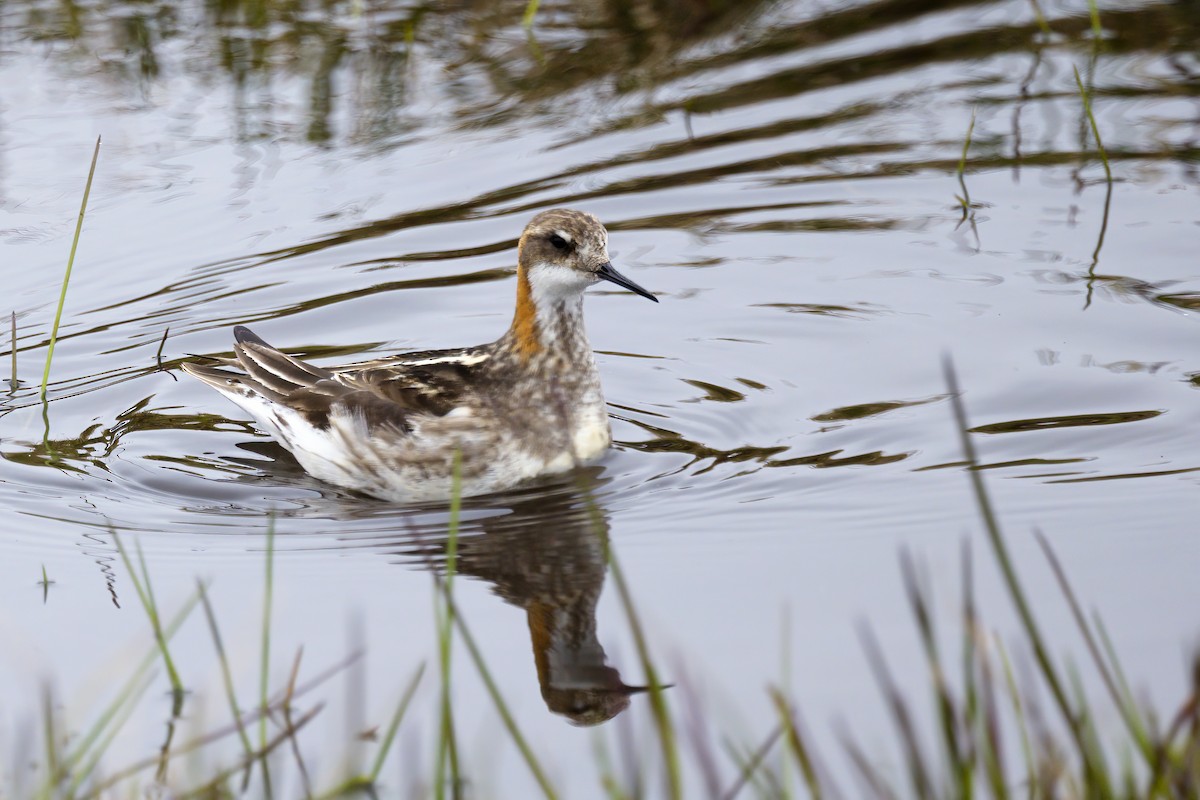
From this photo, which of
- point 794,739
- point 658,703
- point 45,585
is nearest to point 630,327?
point 45,585

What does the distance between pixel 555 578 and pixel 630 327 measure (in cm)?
302

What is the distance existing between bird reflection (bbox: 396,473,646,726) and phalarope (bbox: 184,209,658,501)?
31 centimetres

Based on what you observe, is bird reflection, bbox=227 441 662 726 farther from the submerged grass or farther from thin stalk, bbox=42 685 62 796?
thin stalk, bbox=42 685 62 796

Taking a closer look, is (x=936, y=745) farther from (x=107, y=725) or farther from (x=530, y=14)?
(x=530, y=14)

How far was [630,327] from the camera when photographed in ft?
28.4

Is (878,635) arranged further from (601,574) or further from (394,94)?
(394,94)

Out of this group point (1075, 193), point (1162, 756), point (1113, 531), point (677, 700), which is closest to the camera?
point (1162, 756)

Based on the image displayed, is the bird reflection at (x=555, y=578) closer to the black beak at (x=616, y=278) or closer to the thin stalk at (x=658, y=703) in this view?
the black beak at (x=616, y=278)

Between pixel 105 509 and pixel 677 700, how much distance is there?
301 cm

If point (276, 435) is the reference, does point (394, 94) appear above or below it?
above

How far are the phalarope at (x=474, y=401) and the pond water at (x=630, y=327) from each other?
0.17m

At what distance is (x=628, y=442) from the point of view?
24.0 ft

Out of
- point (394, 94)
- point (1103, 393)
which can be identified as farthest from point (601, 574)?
point (394, 94)

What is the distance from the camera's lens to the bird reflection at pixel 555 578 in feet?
16.3
